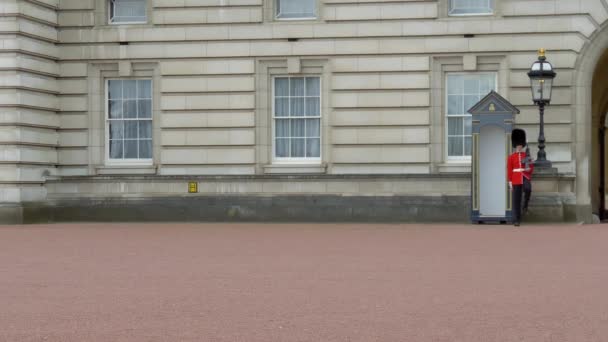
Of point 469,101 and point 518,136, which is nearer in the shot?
point 518,136

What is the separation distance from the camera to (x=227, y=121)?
22281 millimetres

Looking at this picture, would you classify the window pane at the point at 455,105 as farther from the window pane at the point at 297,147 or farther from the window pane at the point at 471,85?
the window pane at the point at 297,147

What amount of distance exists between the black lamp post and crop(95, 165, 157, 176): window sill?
803cm

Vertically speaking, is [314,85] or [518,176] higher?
[314,85]

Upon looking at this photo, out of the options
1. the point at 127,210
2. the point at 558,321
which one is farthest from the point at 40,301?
the point at 127,210

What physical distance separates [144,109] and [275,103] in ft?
9.37

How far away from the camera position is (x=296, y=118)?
22.5 metres

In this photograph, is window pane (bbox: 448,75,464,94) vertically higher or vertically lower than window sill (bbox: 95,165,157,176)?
higher

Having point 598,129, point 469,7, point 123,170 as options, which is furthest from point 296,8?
point 598,129

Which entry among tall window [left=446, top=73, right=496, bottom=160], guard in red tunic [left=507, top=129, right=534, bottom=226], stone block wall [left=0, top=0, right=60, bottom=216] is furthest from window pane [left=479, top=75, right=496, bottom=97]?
stone block wall [left=0, top=0, right=60, bottom=216]

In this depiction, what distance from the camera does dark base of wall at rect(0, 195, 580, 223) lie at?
2097 cm

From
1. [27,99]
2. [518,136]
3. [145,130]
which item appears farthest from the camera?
[145,130]

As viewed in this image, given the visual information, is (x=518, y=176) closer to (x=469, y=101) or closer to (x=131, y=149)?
(x=469, y=101)

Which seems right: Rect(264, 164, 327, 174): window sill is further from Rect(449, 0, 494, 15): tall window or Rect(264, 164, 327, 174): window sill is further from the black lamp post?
the black lamp post
